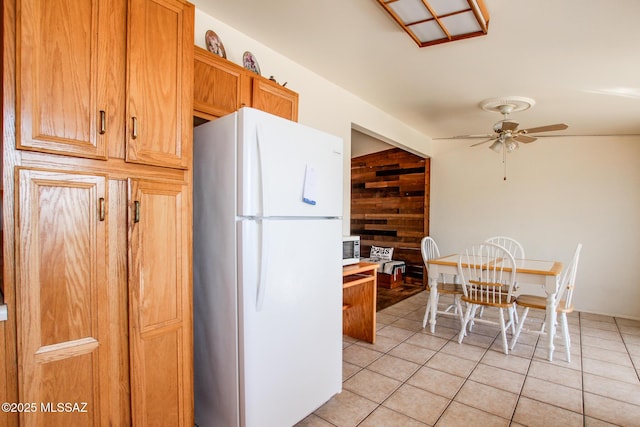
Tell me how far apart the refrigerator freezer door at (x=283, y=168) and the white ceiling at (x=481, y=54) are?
2.82ft

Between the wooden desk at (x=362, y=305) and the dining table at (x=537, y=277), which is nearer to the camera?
the dining table at (x=537, y=277)

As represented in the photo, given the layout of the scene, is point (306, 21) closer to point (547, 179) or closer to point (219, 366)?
point (219, 366)

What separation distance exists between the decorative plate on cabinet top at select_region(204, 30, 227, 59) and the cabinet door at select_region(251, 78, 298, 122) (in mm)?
281

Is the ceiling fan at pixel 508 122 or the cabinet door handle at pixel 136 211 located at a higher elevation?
the ceiling fan at pixel 508 122

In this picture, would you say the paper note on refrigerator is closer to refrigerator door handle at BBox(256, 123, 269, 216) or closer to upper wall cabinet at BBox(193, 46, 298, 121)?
refrigerator door handle at BBox(256, 123, 269, 216)

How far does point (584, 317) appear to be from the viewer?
420 centimetres

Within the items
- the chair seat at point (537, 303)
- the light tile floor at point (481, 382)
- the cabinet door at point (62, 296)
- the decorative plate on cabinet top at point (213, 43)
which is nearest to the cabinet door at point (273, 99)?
the decorative plate on cabinet top at point (213, 43)

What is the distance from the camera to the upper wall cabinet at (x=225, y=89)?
1810mm

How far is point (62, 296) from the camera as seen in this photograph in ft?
3.75

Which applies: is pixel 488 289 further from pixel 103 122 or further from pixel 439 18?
pixel 103 122

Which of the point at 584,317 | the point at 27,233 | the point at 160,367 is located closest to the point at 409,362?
the point at 160,367

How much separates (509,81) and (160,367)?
10.8ft

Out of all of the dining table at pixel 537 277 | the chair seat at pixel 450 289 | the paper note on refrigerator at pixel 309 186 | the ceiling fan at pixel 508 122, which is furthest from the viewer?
the chair seat at pixel 450 289

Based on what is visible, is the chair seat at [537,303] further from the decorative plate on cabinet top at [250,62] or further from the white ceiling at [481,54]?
the decorative plate on cabinet top at [250,62]
